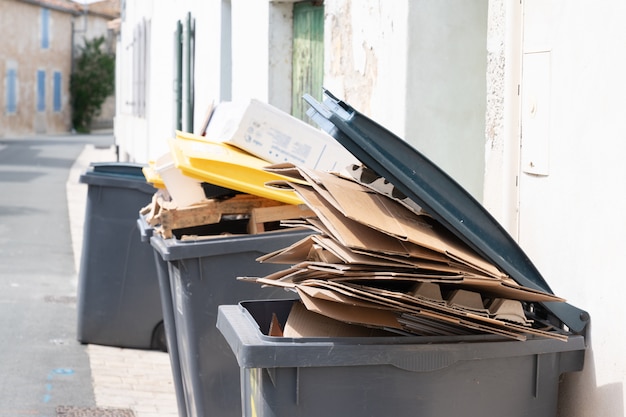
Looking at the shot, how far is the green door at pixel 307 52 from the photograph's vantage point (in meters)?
7.24

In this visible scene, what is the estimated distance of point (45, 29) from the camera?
4731 cm

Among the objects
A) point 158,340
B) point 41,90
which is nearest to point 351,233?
point 158,340

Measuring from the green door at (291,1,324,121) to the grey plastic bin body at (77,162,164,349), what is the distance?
134 centimetres

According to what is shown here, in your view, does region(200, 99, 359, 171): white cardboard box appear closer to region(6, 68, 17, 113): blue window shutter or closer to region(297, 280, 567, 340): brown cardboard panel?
region(297, 280, 567, 340): brown cardboard panel

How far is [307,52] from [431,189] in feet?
15.2

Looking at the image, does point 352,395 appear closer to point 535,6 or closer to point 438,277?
point 438,277

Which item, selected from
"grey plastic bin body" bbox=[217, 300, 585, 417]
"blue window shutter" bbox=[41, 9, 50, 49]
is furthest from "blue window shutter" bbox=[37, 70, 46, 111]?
"grey plastic bin body" bbox=[217, 300, 585, 417]

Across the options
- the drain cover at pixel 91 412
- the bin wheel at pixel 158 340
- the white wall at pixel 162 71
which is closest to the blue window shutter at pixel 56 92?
the white wall at pixel 162 71

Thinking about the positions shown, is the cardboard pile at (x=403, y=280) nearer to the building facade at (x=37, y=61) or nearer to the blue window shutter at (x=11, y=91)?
the building facade at (x=37, y=61)

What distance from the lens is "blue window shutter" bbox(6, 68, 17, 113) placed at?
42875 mm

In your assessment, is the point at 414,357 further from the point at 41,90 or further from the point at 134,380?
the point at 41,90

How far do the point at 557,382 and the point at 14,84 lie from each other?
141 ft

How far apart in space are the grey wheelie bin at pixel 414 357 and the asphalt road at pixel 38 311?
330cm

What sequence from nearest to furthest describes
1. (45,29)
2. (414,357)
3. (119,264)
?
1. (414,357)
2. (119,264)
3. (45,29)
